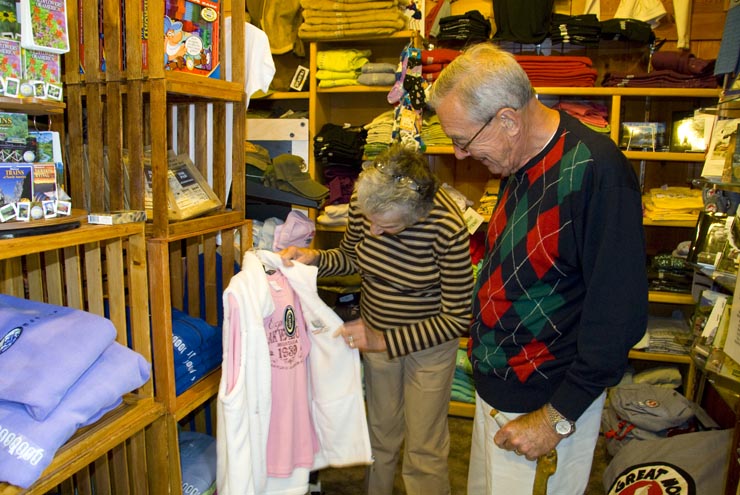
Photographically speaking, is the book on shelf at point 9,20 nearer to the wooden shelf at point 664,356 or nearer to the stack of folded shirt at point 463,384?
the stack of folded shirt at point 463,384

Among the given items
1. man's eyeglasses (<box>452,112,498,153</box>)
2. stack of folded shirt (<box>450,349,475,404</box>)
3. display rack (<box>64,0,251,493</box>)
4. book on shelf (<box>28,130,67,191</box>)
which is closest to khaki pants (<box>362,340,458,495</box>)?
display rack (<box>64,0,251,493</box>)

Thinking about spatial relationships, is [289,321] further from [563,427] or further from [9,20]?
[9,20]

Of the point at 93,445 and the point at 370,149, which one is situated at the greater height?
the point at 370,149

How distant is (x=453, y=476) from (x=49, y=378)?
2.10 metres

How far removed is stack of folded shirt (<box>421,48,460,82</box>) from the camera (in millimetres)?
3219

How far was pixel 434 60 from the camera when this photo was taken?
3.23m

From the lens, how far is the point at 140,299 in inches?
57.4

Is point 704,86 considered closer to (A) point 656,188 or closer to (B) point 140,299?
(A) point 656,188

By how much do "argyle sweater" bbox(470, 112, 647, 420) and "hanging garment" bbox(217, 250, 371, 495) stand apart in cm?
61

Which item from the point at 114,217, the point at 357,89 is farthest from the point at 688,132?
the point at 114,217

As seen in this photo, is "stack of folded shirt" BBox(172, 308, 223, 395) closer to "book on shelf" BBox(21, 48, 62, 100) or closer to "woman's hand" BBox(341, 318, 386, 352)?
"woman's hand" BBox(341, 318, 386, 352)

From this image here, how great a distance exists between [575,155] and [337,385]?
44.3 inches

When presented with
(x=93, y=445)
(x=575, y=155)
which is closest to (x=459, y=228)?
(x=575, y=155)

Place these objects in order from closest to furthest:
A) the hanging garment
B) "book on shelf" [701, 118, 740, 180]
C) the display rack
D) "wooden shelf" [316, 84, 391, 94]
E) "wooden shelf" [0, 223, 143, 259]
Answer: "wooden shelf" [0, 223, 143, 259]
the display rack
the hanging garment
"book on shelf" [701, 118, 740, 180]
"wooden shelf" [316, 84, 391, 94]
